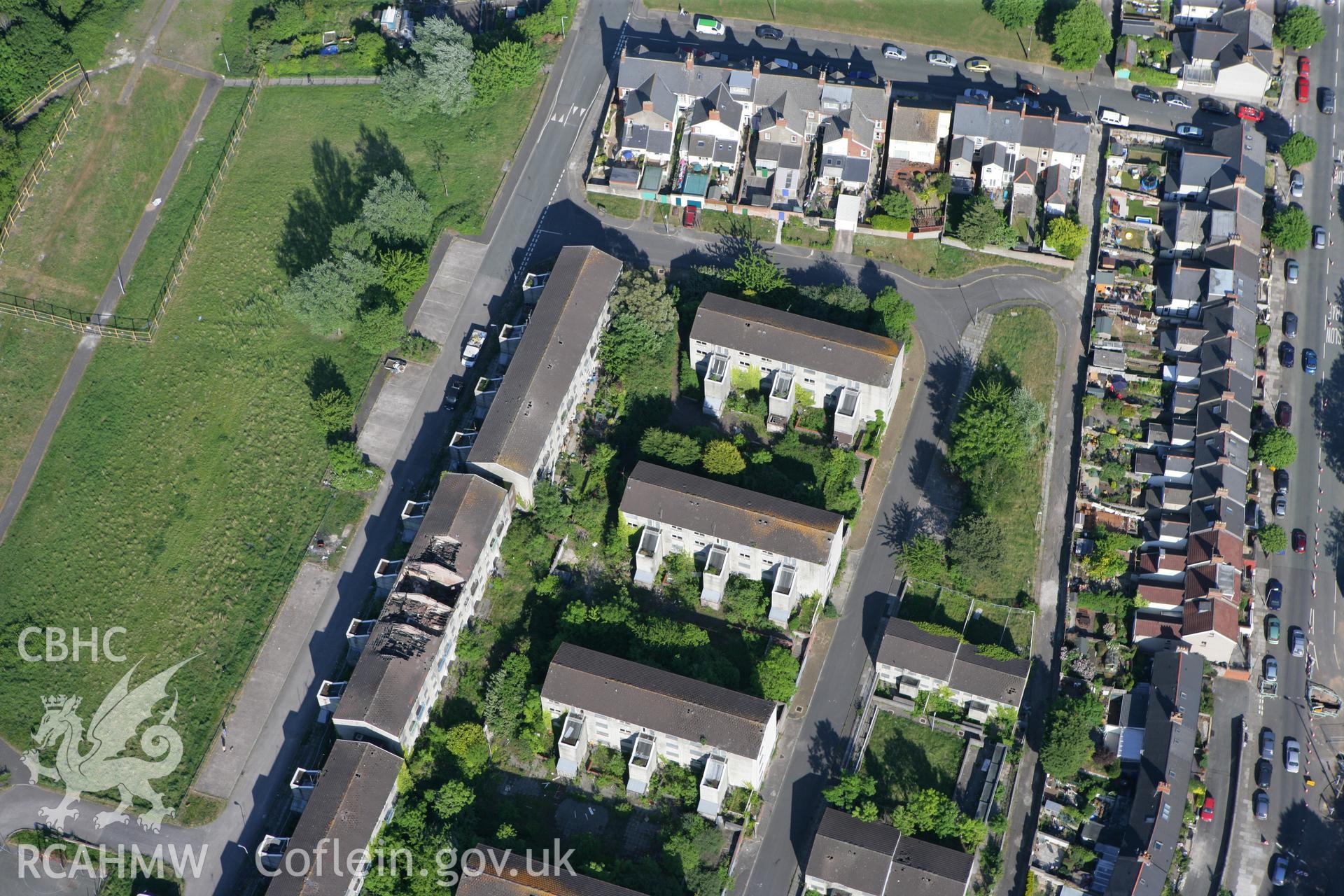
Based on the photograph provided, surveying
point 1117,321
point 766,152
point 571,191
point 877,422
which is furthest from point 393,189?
point 1117,321

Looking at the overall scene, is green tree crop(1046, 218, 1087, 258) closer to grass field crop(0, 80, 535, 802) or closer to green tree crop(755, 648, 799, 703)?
green tree crop(755, 648, 799, 703)

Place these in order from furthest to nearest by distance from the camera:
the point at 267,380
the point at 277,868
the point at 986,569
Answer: the point at 267,380, the point at 986,569, the point at 277,868

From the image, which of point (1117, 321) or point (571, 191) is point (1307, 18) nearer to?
point (1117, 321)

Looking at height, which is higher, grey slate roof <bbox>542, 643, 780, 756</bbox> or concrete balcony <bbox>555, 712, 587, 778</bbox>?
grey slate roof <bbox>542, 643, 780, 756</bbox>

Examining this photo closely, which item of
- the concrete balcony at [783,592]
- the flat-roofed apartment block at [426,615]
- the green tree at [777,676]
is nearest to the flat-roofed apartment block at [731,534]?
the concrete balcony at [783,592]

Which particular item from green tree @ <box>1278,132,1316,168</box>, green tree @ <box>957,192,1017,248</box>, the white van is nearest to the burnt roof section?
green tree @ <box>957,192,1017,248</box>

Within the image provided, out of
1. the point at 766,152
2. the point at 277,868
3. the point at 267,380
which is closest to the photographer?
the point at 277,868

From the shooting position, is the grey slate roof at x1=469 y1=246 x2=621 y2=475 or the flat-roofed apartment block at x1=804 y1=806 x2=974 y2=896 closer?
the flat-roofed apartment block at x1=804 y1=806 x2=974 y2=896
